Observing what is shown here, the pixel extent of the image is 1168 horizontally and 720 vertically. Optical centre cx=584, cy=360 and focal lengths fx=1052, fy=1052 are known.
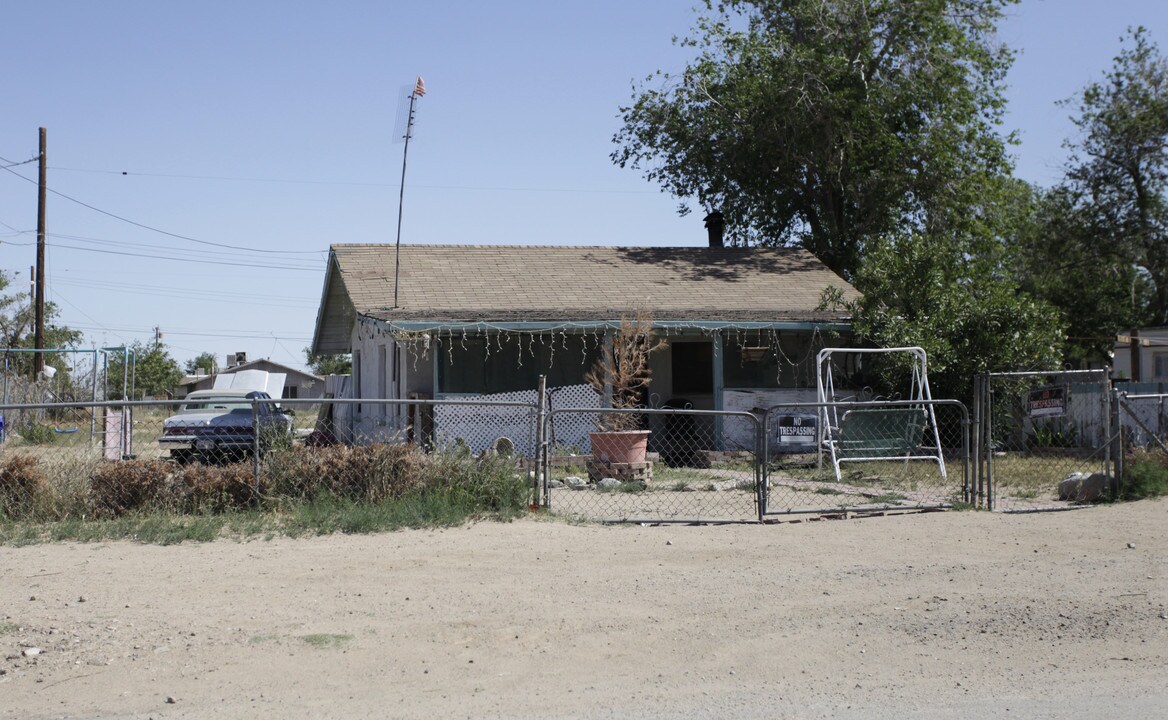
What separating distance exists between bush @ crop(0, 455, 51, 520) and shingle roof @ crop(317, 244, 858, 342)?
22.7 feet

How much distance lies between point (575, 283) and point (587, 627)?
1363cm

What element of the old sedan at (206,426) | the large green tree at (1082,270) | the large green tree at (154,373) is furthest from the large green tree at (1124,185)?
the large green tree at (154,373)

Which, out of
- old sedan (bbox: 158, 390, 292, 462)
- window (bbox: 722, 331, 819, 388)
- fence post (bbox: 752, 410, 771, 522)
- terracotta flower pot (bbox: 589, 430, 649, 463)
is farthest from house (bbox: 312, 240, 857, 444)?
fence post (bbox: 752, 410, 771, 522)

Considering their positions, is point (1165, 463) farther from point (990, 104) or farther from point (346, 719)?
point (990, 104)

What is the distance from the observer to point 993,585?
24.4 ft

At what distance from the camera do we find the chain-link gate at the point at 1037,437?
1120 cm

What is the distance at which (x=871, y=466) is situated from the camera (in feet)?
48.9

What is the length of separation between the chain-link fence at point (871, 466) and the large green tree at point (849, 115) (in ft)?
38.5

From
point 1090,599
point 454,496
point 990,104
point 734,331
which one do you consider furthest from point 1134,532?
point 990,104

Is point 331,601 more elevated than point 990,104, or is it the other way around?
point 990,104

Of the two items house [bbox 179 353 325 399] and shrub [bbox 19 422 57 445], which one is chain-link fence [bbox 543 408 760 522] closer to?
shrub [bbox 19 422 57 445]

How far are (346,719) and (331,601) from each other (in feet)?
6.67

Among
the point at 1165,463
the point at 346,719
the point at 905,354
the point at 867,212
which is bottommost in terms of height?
the point at 346,719

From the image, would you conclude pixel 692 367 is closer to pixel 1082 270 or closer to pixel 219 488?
pixel 219 488
